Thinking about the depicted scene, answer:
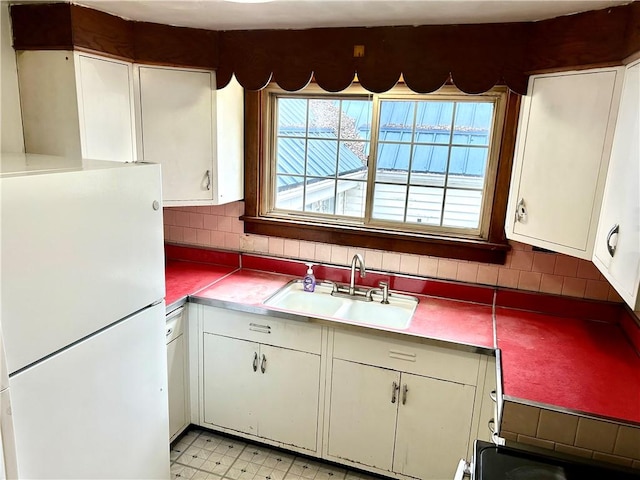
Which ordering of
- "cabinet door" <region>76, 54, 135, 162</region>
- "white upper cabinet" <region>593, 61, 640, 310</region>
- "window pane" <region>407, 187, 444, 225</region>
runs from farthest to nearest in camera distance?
"window pane" <region>407, 187, 444, 225</region>
"cabinet door" <region>76, 54, 135, 162</region>
"white upper cabinet" <region>593, 61, 640, 310</region>

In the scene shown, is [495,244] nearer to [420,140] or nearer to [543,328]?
[543,328]

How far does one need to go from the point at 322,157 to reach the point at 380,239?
0.60 meters

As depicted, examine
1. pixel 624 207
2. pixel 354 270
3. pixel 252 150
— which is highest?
pixel 252 150

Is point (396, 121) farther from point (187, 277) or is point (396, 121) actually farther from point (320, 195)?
point (187, 277)

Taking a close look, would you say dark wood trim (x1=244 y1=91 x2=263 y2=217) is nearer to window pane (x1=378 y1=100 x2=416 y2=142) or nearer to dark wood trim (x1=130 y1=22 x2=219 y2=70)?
dark wood trim (x1=130 y1=22 x2=219 y2=70)

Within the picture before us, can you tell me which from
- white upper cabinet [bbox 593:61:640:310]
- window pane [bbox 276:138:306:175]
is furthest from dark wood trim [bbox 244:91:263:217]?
white upper cabinet [bbox 593:61:640:310]

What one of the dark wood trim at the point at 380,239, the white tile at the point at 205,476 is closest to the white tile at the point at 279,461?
the white tile at the point at 205,476

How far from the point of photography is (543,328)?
7.12ft

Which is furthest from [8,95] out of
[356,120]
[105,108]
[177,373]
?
[356,120]

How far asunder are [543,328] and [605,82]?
1.10m

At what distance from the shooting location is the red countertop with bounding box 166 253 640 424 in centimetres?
161

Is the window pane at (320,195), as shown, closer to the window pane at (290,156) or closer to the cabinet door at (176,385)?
the window pane at (290,156)

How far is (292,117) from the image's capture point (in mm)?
2721

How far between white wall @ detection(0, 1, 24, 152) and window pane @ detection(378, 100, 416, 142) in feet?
5.62
